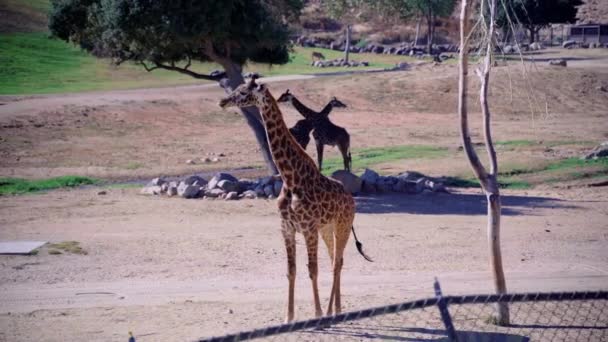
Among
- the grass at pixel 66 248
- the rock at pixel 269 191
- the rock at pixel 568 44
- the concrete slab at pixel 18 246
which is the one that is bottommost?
the rock at pixel 269 191

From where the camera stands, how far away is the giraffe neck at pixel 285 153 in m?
10.4

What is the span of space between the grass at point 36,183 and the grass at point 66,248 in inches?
279

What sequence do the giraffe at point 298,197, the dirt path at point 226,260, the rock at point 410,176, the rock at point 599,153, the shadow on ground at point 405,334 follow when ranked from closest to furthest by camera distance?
the shadow on ground at point 405,334 → the giraffe at point 298,197 → the dirt path at point 226,260 → the rock at point 410,176 → the rock at point 599,153

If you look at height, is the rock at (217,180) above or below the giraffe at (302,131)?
below

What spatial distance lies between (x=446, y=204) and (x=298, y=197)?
1060 centimetres

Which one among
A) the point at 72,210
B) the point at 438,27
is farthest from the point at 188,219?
the point at 438,27

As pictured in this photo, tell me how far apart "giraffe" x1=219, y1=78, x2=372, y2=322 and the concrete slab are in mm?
6348

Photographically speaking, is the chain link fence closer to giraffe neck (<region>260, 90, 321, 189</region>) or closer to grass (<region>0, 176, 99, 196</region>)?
giraffe neck (<region>260, 90, 321, 189</region>)

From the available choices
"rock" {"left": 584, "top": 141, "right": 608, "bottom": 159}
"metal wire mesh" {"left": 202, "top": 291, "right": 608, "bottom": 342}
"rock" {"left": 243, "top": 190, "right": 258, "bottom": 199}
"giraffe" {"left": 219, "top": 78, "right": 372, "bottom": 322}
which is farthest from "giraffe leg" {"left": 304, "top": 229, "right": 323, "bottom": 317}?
"rock" {"left": 584, "top": 141, "right": 608, "bottom": 159}

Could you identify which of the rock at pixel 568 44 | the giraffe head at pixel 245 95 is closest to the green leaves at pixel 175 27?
the giraffe head at pixel 245 95

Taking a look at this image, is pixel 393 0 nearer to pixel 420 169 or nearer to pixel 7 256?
pixel 420 169

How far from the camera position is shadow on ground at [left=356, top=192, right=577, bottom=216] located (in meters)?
19.4

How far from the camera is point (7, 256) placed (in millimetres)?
14641

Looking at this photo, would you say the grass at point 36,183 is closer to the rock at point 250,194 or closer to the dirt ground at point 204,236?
the dirt ground at point 204,236
